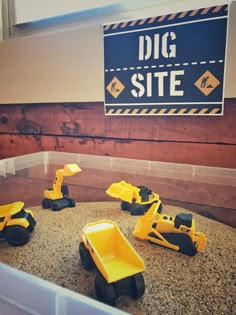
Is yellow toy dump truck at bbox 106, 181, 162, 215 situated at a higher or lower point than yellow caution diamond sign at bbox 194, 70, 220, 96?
lower

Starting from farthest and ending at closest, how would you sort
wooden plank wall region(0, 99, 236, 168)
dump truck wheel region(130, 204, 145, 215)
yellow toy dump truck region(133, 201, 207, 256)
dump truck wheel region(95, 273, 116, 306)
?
wooden plank wall region(0, 99, 236, 168) → dump truck wheel region(130, 204, 145, 215) → yellow toy dump truck region(133, 201, 207, 256) → dump truck wheel region(95, 273, 116, 306)

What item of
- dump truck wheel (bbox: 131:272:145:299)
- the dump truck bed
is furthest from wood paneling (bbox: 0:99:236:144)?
dump truck wheel (bbox: 131:272:145:299)

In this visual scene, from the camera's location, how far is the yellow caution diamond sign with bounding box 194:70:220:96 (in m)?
0.77

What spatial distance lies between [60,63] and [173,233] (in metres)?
0.73

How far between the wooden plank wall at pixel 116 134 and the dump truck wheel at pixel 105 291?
1.82 feet

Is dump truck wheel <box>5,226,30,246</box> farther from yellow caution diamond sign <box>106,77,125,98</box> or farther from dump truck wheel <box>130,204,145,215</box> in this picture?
yellow caution diamond sign <box>106,77,125,98</box>

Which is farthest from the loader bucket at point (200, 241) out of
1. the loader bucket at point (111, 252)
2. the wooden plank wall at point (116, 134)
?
the wooden plank wall at point (116, 134)

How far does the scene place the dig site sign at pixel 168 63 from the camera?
762mm

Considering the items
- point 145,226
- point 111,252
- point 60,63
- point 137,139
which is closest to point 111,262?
point 111,252

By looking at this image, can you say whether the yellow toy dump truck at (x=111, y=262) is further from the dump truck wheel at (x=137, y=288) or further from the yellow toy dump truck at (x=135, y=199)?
the yellow toy dump truck at (x=135, y=199)

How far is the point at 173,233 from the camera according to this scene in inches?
22.0

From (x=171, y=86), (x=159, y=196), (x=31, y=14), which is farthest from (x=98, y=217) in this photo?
(x=31, y=14)

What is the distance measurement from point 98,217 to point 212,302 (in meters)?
0.38

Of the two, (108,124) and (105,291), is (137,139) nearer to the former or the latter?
(108,124)
